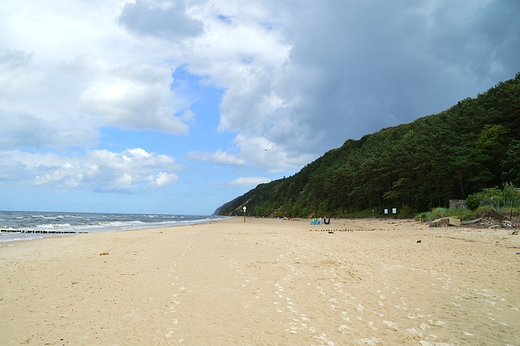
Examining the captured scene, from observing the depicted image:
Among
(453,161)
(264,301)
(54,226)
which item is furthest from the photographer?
(54,226)

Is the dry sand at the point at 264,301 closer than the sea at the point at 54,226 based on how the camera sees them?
Yes

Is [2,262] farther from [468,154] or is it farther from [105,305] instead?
[468,154]

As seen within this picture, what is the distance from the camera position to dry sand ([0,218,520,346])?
14.7 ft

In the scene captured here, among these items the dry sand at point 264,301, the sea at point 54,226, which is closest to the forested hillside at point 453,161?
the dry sand at point 264,301

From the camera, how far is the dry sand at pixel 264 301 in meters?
4.49

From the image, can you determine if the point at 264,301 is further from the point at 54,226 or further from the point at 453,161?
the point at 54,226

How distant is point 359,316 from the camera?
525 centimetres

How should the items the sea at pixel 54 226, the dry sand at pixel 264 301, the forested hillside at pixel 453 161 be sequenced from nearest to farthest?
the dry sand at pixel 264 301 < the sea at pixel 54 226 < the forested hillside at pixel 453 161

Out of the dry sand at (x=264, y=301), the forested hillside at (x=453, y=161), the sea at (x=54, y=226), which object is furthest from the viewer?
the forested hillside at (x=453, y=161)

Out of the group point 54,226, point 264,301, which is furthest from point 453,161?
point 54,226

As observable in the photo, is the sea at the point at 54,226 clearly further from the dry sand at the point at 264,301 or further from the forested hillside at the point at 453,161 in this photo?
the forested hillside at the point at 453,161

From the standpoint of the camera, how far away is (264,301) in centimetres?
622

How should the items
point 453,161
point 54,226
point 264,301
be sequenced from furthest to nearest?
point 54,226, point 453,161, point 264,301

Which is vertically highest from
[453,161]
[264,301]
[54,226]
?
[453,161]
